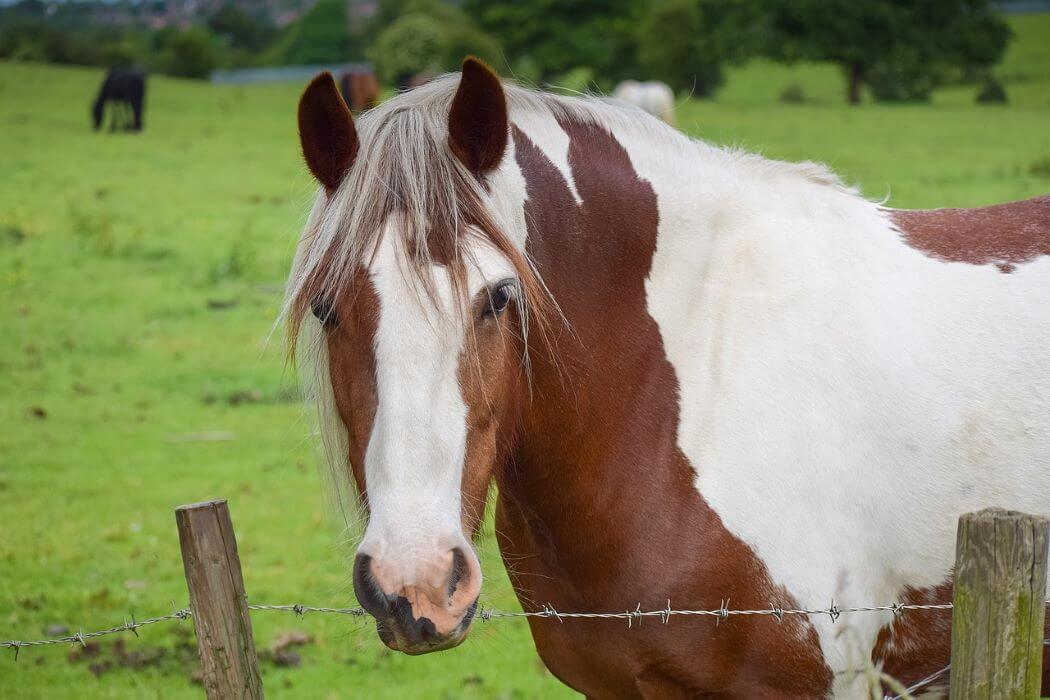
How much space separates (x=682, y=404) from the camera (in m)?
2.76

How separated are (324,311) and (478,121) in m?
0.60

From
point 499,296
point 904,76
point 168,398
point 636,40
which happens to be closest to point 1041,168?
point 168,398

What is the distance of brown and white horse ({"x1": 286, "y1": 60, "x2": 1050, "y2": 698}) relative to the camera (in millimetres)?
2467

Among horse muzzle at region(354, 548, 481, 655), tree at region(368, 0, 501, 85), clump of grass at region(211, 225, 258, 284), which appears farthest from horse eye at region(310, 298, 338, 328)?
tree at region(368, 0, 501, 85)

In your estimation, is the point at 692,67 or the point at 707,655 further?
the point at 692,67

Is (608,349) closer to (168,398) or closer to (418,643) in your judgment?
(418,643)

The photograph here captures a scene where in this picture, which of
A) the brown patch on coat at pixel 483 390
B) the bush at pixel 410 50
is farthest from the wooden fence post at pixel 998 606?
the bush at pixel 410 50

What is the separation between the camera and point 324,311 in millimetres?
2369

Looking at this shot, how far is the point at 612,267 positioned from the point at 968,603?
51.8 inches

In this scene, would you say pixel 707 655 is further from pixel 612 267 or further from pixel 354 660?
pixel 354 660

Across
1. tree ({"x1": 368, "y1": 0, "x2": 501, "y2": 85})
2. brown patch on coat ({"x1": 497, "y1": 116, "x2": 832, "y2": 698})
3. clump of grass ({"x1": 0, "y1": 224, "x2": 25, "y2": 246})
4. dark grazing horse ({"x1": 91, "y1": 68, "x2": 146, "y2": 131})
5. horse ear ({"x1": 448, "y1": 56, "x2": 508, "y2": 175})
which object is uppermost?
horse ear ({"x1": 448, "y1": 56, "x2": 508, "y2": 175})

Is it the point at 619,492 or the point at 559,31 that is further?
the point at 559,31

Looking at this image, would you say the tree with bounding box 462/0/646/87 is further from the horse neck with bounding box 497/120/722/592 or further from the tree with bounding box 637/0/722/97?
the horse neck with bounding box 497/120/722/592

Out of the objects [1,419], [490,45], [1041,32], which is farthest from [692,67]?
[1,419]
